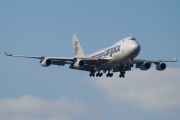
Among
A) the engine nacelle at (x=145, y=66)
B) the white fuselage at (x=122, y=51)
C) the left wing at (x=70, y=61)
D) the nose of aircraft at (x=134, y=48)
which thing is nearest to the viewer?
the nose of aircraft at (x=134, y=48)

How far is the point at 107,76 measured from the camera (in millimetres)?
118500

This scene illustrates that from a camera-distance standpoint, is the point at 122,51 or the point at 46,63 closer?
the point at 122,51

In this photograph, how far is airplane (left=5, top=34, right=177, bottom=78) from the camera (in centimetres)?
10931

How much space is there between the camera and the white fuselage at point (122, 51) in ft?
356

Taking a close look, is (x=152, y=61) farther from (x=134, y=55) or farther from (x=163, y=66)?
(x=134, y=55)

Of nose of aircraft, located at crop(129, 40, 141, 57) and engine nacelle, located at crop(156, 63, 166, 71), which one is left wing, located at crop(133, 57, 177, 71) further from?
nose of aircraft, located at crop(129, 40, 141, 57)

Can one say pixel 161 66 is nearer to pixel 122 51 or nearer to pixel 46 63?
pixel 122 51

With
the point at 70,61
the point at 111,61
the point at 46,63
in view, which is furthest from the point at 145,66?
the point at 46,63

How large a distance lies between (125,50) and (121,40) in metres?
3.79

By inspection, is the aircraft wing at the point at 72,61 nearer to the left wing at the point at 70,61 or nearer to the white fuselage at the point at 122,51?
the left wing at the point at 70,61

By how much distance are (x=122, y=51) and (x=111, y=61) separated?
115 inches

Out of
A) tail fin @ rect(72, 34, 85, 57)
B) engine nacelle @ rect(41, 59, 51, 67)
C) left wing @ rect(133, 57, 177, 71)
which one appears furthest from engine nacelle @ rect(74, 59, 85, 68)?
tail fin @ rect(72, 34, 85, 57)

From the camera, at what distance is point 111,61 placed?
11106cm

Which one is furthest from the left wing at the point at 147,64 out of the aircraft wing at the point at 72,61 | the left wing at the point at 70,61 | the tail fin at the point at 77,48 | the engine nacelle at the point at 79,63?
the tail fin at the point at 77,48
